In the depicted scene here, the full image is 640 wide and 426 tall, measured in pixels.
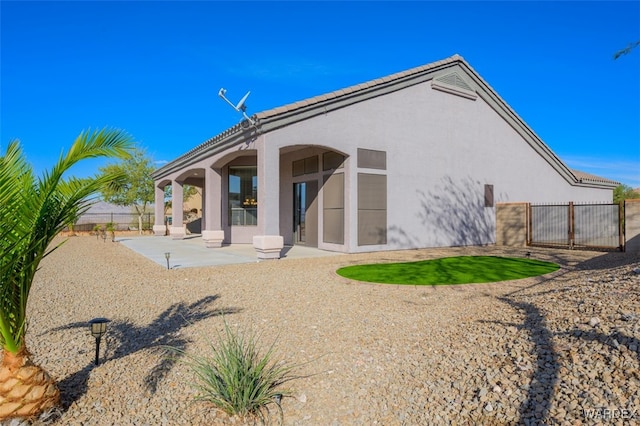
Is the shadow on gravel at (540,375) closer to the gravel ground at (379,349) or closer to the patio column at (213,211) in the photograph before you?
the gravel ground at (379,349)

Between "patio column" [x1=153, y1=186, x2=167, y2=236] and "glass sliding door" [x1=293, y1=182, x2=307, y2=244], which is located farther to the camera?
"patio column" [x1=153, y1=186, x2=167, y2=236]

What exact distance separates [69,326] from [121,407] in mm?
3045

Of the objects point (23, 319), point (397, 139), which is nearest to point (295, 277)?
point (23, 319)

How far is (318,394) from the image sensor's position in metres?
3.69

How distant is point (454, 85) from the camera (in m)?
17.1

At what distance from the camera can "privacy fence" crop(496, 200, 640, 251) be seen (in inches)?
643

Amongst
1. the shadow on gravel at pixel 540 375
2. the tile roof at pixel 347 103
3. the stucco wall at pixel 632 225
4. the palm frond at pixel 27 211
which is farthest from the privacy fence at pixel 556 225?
the palm frond at pixel 27 211

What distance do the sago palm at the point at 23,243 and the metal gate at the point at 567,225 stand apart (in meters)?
18.3

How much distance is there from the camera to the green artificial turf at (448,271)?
8.95 meters

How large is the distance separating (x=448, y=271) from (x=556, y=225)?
10703 mm

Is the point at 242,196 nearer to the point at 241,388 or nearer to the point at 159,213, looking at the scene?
the point at 159,213

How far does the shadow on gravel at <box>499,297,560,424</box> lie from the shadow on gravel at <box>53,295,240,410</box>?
3.57 metres

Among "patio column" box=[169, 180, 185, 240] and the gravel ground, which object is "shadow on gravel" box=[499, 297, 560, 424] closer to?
the gravel ground

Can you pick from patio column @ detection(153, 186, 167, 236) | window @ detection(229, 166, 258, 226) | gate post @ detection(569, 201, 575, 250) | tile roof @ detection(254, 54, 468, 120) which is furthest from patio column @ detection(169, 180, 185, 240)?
gate post @ detection(569, 201, 575, 250)
